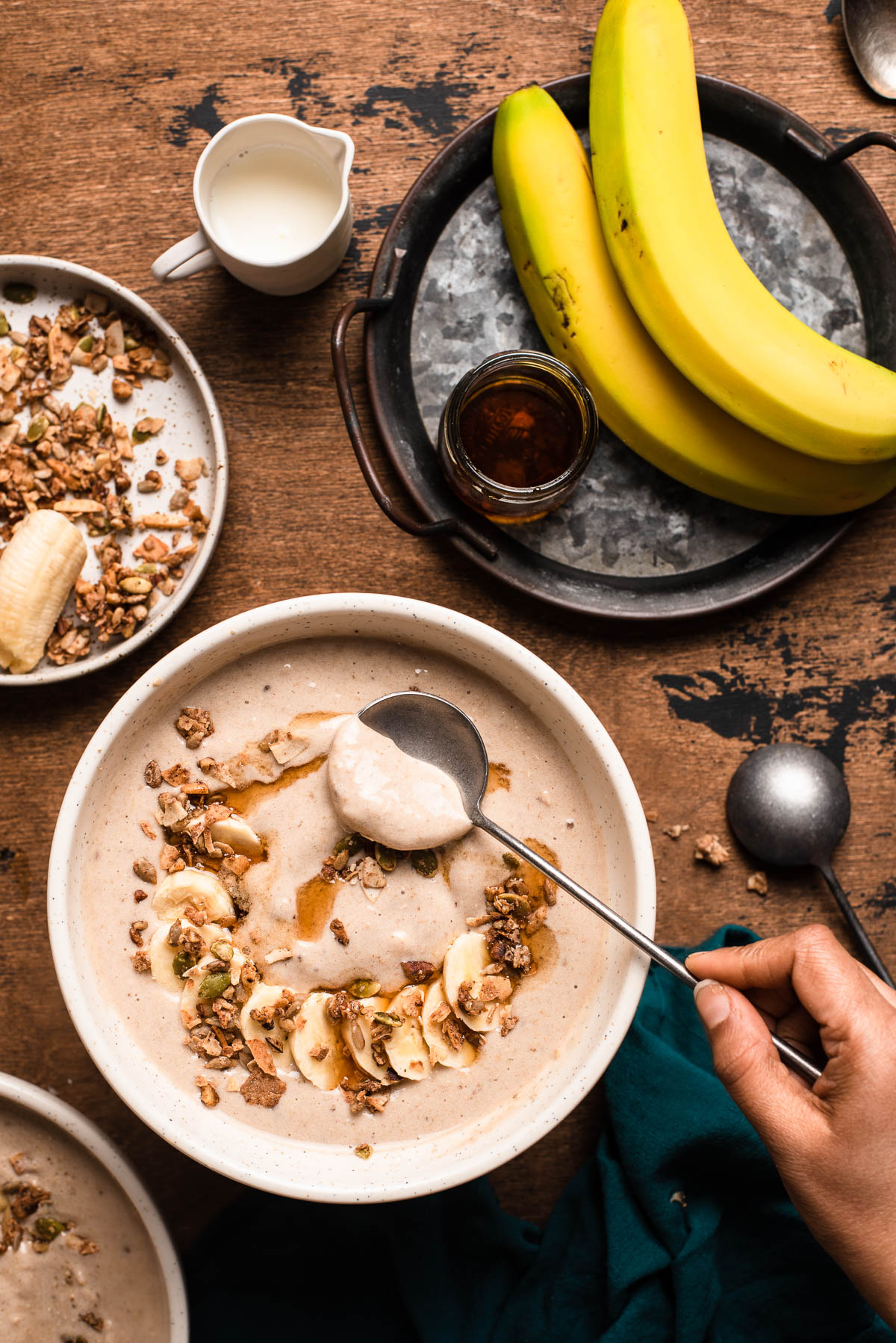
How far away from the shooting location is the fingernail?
68 cm

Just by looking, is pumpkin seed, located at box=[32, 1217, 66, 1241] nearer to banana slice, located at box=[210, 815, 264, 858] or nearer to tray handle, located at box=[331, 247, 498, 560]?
banana slice, located at box=[210, 815, 264, 858]

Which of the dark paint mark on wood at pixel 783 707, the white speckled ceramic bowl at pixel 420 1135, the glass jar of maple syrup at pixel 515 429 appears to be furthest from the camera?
the dark paint mark on wood at pixel 783 707

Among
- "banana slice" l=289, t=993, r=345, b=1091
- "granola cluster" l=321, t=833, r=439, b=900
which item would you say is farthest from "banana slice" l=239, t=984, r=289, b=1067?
"granola cluster" l=321, t=833, r=439, b=900

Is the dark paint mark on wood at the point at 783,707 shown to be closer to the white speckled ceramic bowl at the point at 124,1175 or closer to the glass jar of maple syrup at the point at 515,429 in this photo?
the glass jar of maple syrup at the point at 515,429

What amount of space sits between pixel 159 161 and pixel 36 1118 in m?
1.01

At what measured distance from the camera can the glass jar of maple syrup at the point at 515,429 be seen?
2.82 feet

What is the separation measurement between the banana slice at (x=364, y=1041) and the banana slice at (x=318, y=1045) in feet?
0.05

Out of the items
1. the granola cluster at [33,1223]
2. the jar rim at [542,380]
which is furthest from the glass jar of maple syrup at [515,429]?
the granola cluster at [33,1223]

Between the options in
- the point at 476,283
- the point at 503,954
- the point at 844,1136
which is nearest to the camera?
the point at 844,1136

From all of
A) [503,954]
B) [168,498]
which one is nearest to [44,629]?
[168,498]

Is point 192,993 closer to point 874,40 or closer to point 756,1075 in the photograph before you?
point 756,1075

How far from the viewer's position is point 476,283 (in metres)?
0.94

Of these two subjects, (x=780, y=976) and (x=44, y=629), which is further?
(x=44, y=629)

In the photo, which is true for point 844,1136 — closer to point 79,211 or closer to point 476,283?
point 476,283
